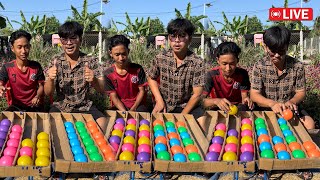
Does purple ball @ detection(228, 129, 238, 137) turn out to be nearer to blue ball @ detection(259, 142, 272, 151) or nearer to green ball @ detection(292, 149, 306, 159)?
blue ball @ detection(259, 142, 272, 151)

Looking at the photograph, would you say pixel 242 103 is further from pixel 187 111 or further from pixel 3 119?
pixel 3 119

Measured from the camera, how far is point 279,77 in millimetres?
4648

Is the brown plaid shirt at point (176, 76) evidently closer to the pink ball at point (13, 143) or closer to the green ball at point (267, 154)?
the green ball at point (267, 154)

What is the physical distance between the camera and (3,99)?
7422mm

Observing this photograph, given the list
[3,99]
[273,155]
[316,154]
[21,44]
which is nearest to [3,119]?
[21,44]

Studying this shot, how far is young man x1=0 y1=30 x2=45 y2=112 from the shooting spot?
5363 millimetres

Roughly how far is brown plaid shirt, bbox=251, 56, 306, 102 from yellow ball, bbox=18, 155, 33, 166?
2.49 metres

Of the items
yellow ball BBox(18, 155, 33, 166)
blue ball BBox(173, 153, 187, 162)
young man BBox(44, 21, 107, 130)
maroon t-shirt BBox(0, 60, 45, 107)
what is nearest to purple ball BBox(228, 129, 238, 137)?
blue ball BBox(173, 153, 187, 162)

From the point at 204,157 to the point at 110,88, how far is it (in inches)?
96.5

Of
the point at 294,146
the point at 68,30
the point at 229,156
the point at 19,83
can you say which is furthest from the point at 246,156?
the point at 19,83

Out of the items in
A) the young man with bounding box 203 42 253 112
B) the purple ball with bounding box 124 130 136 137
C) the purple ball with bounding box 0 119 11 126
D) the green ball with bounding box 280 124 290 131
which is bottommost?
the purple ball with bounding box 124 130 136 137

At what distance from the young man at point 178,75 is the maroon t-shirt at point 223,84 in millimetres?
237

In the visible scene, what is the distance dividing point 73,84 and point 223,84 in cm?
Answer: 178

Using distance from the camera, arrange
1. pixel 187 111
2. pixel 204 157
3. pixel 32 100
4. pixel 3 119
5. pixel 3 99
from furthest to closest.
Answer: pixel 3 99, pixel 32 100, pixel 187 111, pixel 3 119, pixel 204 157
